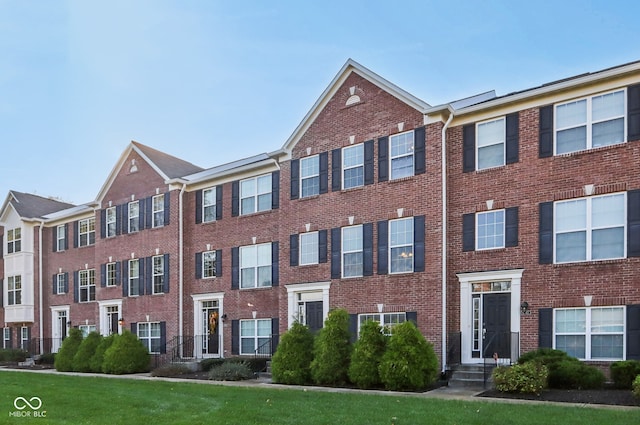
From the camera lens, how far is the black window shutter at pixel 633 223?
1533 centimetres

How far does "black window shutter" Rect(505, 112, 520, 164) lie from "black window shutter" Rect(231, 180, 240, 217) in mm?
11701

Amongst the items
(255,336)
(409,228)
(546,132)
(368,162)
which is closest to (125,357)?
(255,336)

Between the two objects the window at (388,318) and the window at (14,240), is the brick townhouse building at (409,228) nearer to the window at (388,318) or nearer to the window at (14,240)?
the window at (388,318)

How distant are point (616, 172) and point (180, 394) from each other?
12197 millimetres

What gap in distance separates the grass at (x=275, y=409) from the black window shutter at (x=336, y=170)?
7.73m

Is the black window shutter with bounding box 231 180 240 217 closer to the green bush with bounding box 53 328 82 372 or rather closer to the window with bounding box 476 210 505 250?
the green bush with bounding box 53 328 82 372

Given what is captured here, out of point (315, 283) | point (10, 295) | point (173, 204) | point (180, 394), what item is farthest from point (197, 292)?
point (10, 295)

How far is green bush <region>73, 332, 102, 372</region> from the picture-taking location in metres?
26.2

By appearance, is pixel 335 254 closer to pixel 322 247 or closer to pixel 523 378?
pixel 322 247

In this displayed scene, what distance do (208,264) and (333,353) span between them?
1033 cm

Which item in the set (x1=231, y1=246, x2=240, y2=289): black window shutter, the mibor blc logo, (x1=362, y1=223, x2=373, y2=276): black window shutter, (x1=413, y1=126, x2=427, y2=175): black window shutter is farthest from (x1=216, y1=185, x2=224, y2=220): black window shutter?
the mibor blc logo

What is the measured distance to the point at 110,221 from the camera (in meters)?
30.9

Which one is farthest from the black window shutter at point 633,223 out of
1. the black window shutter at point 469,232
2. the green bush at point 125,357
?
the green bush at point 125,357

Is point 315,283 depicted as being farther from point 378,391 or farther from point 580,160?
point 580,160
